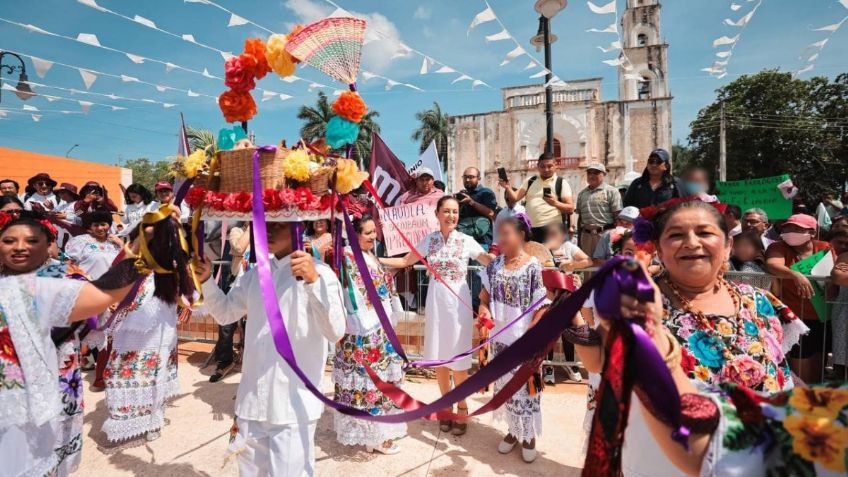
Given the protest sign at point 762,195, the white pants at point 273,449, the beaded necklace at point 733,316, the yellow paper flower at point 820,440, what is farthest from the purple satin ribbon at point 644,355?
the protest sign at point 762,195

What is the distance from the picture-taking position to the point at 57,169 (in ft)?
79.9

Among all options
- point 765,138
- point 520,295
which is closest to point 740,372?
point 520,295

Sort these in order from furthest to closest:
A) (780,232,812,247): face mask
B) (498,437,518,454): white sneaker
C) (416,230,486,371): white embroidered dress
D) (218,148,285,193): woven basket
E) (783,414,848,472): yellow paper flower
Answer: (780,232,812,247): face mask → (416,230,486,371): white embroidered dress → (498,437,518,454): white sneaker → (218,148,285,193): woven basket → (783,414,848,472): yellow paper flower

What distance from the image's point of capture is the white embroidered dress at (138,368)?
4.00 m

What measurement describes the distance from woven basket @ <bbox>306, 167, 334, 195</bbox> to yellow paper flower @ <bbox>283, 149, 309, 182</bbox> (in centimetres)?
5

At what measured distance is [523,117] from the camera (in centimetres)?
2948

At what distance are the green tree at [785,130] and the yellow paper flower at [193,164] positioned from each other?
69.7ft

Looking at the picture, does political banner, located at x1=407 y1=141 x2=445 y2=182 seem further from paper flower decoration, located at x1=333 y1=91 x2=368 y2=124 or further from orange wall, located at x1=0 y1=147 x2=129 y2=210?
orange wall, located at x1=0 y1=147 x2=129 y2=210

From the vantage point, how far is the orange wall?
2166cm

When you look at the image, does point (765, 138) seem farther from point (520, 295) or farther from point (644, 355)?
point (644, 355)

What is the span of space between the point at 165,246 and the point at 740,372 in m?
2.62

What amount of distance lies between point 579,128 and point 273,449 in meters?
30.0

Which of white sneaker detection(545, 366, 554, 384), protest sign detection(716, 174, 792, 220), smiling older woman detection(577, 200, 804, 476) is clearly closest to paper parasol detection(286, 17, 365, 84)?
smiling older woman detection(577, 200, 804, 476)

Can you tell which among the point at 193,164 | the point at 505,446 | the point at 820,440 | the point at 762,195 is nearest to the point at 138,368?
the point at 193,164
